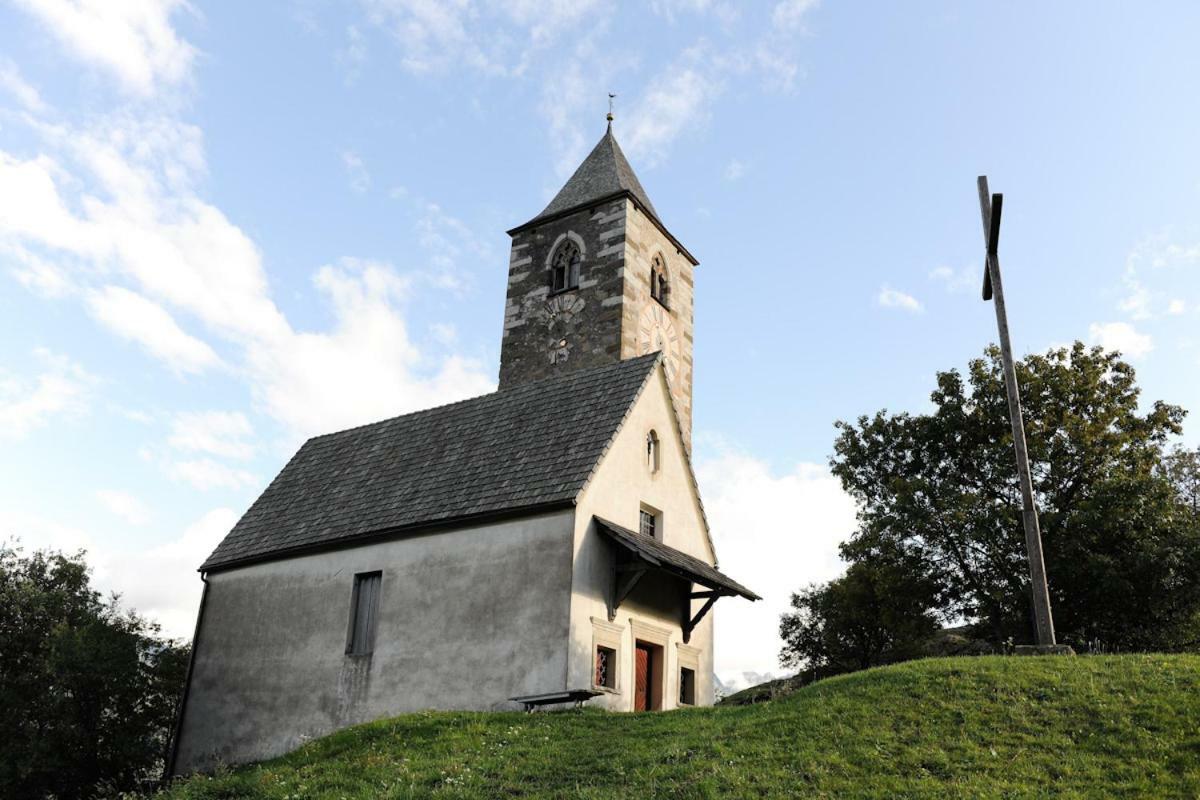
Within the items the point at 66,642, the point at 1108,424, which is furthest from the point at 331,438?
the point at 1108,424

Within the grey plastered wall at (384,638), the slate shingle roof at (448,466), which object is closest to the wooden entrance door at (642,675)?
the grey plastered wall at (384,638)

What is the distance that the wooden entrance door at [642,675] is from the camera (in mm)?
21094

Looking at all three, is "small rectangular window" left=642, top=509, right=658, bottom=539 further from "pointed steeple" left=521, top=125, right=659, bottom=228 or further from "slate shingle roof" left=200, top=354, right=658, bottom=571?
"pointed steeple" left=521, top=125, right=659, bottom=228

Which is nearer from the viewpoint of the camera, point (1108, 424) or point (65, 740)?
point (65, 740)

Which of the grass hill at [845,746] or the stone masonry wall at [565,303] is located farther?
the stone masonry wall at [565,303]

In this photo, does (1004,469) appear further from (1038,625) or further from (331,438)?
(331,438)

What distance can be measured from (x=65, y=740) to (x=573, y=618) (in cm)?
1234

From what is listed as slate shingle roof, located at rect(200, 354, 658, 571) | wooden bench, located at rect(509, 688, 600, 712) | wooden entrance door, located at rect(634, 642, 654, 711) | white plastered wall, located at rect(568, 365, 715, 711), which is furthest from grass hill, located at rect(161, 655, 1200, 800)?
slate shingle roof, located at rect(200, 354, 658, 571)

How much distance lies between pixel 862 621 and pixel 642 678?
17.5 meters

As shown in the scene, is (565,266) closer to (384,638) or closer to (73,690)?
(384,638)

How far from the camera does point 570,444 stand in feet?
71.2

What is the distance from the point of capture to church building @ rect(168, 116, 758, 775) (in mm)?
19547

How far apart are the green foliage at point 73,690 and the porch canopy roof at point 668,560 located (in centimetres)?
1233

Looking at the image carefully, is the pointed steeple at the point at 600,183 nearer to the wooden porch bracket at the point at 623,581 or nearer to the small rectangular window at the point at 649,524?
the small rectangular window at the point at 649,524
